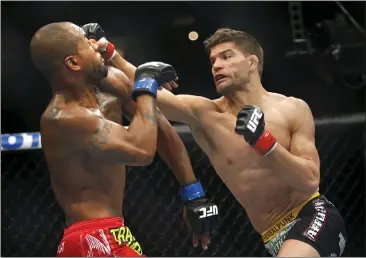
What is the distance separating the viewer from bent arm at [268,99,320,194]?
2230 millimetres

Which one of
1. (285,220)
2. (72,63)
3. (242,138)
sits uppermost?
(72,63)

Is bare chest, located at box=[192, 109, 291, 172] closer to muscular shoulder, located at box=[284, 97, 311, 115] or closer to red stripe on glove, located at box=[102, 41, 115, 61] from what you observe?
muscular shoulder, located at box=[284, 97, 311, 115]

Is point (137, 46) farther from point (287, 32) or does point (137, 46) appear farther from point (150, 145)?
point (150, 145)

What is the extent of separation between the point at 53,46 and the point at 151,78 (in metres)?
0.31

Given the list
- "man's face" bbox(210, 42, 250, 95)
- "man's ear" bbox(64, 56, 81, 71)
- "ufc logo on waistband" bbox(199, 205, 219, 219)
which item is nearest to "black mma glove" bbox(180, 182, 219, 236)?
"ufc logo on waistband" bbox(199, 205, 219, 219)

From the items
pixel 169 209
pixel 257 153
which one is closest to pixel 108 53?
pixel 257 153

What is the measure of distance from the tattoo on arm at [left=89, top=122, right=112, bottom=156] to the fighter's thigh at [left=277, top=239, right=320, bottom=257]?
0.71 metres

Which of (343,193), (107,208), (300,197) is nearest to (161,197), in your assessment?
(343,193)

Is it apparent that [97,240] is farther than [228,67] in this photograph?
No

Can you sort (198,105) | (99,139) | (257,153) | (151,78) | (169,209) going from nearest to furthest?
(99,139) < (151,78) < (257,153) < (198,105) < (169,209)

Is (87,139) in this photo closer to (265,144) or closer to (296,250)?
(265,144)

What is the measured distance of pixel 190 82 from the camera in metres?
4.15

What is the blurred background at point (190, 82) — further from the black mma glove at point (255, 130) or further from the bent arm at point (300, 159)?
the black mma glove at point (255, 130)

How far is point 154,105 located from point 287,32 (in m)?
2.31
